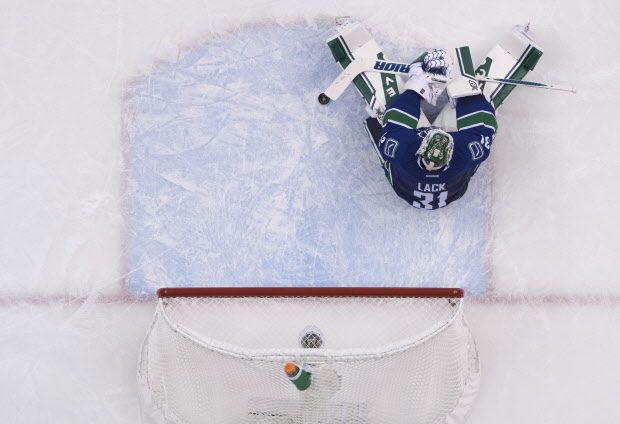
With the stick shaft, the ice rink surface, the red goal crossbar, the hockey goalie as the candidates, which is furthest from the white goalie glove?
the red goal crossbar

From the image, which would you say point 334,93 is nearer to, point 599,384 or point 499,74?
point 499,74

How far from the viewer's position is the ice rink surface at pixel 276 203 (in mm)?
3121

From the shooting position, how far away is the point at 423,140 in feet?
8.39

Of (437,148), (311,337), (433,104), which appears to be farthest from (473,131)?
(311,337)

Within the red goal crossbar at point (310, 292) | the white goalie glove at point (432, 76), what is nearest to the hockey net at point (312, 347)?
the red goal crossbar at point (310, 292)

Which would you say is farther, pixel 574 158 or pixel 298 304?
pixel 574 158

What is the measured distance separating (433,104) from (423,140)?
412 millimetres

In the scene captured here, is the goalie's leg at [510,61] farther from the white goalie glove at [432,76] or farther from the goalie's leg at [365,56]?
the goalie's leg at [365,56]

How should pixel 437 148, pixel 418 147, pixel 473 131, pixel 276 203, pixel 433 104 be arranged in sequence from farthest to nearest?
pixel 276 203 → pixel 433 104 → pixel 473 131 → pixel 418 147 → pixel 437 148

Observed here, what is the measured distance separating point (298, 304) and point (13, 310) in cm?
109

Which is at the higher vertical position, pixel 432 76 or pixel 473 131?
pixel 432 76

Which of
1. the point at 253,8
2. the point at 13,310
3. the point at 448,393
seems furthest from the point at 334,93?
the point at 13,310

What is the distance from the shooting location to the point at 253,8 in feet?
10.3

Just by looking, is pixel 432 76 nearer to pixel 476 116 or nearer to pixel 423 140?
pixel 476 116
